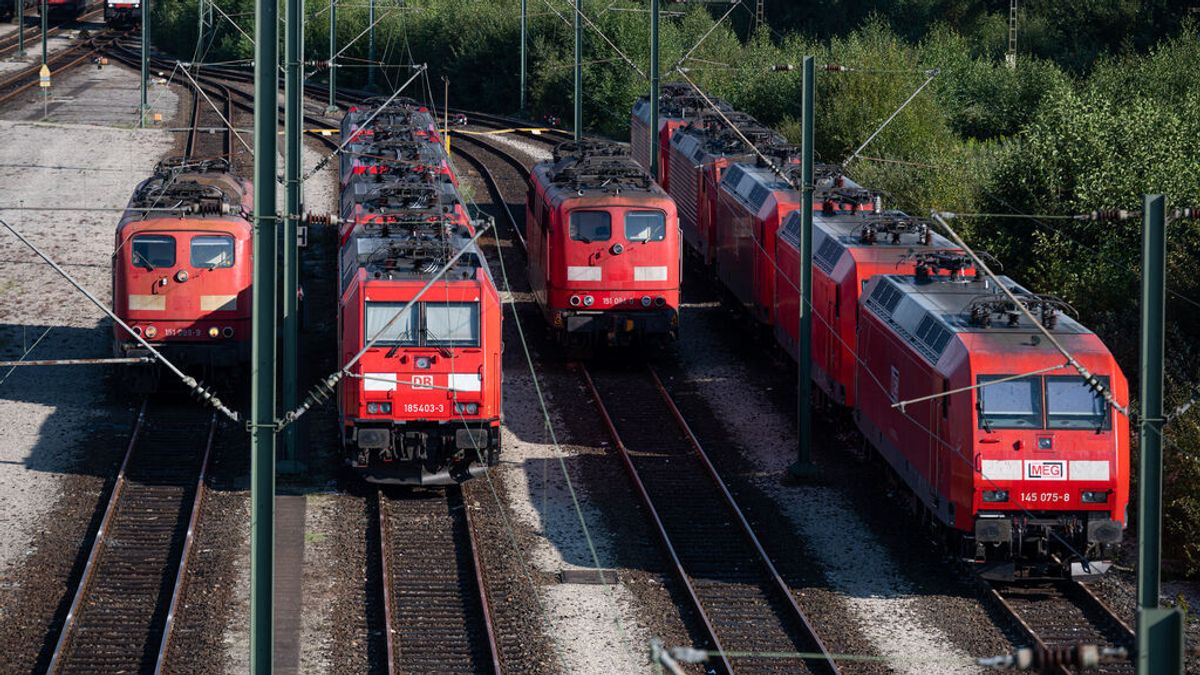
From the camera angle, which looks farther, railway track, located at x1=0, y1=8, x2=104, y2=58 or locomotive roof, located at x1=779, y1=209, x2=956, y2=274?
railway track, located at x1=0, y1=8, x2=104, y2=58

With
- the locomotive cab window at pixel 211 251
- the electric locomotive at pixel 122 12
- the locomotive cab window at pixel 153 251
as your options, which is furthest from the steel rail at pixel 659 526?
the electric locomotive at pixel 122 12

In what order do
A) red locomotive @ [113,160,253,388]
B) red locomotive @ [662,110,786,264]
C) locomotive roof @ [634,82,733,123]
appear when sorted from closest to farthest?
1. red locomotive @ [113,160,253,388]
2. red locomotive @ [662,110,786,264]
3. locomotive roof @ [634,82,733,123]

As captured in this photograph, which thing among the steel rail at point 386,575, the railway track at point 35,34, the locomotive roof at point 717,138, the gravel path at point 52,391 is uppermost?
the railway track at point 35,34

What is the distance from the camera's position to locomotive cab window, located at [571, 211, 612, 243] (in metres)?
30.1

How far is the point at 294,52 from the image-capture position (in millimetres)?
22781

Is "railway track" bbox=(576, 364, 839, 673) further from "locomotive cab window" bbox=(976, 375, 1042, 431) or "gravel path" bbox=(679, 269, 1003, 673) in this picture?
"locomotive cab window" bbox=(976, 375, 1042, 431)

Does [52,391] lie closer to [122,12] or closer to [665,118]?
[665,118]

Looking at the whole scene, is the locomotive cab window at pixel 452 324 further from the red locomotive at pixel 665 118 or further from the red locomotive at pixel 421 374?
the red locomotive at pixel 665 118

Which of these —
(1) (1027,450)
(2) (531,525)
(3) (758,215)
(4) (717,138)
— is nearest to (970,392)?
(1) (1027,450)

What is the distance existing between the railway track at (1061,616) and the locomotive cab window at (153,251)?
1339cm

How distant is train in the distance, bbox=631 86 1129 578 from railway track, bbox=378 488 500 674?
18.3ft

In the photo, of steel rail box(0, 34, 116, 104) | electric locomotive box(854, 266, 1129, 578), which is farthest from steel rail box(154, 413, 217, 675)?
steel rail box(0, 34, 116, 104)

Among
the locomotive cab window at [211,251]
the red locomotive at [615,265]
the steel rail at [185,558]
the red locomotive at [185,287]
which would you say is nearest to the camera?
the steel rail at [185,558]

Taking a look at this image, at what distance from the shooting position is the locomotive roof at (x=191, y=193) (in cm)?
2792
